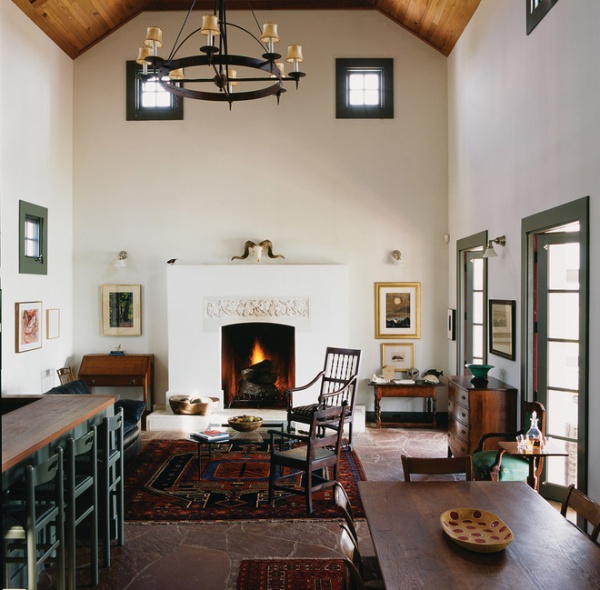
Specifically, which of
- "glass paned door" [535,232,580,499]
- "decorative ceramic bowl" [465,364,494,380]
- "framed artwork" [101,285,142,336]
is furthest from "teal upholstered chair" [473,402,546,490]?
"framed artwork" [101,285,142,336]

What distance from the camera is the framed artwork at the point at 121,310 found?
941 cm

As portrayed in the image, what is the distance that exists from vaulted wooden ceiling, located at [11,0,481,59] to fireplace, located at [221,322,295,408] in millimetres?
4987

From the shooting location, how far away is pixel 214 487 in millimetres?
6234

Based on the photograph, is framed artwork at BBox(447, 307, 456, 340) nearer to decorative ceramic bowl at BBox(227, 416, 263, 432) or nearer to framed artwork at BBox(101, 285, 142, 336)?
decorative ceramic bowl at BBox(227, 416, 263, 432)

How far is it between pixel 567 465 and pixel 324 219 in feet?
17.0

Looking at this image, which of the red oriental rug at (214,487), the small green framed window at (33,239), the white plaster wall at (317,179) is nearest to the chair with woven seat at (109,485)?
the red oriental rug at (214,487)

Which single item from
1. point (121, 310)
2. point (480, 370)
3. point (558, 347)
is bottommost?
point (480, 370)

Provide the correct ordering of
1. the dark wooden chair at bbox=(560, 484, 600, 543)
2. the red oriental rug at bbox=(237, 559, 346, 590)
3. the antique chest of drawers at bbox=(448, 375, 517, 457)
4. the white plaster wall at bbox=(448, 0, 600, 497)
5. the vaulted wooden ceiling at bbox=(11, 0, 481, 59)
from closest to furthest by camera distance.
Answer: the dark wooden chair at bbox=(560, 484, 600, 543) < the red oriental rug at bbox=(237, 559, 346, 590) < the white plaster wall at bbox=(448, 0, 600, 497) < the antique chest of drawers at bbox=(448, 375, 517, 457) < the vaulted wooden ceiling at bbox=(11, 0, 481, 59)

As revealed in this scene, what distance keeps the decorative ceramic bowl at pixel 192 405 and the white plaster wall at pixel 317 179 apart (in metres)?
2.12

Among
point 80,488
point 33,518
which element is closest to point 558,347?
point 80,488

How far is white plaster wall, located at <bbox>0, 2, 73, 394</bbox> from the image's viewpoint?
24.4 feet

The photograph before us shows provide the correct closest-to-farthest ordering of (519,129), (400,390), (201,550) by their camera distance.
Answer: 1. (201,550)
2. (519,129)
3. (400,390)

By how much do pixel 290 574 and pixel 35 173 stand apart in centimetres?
645

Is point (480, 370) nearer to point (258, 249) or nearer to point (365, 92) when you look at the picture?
point (258, 249)
